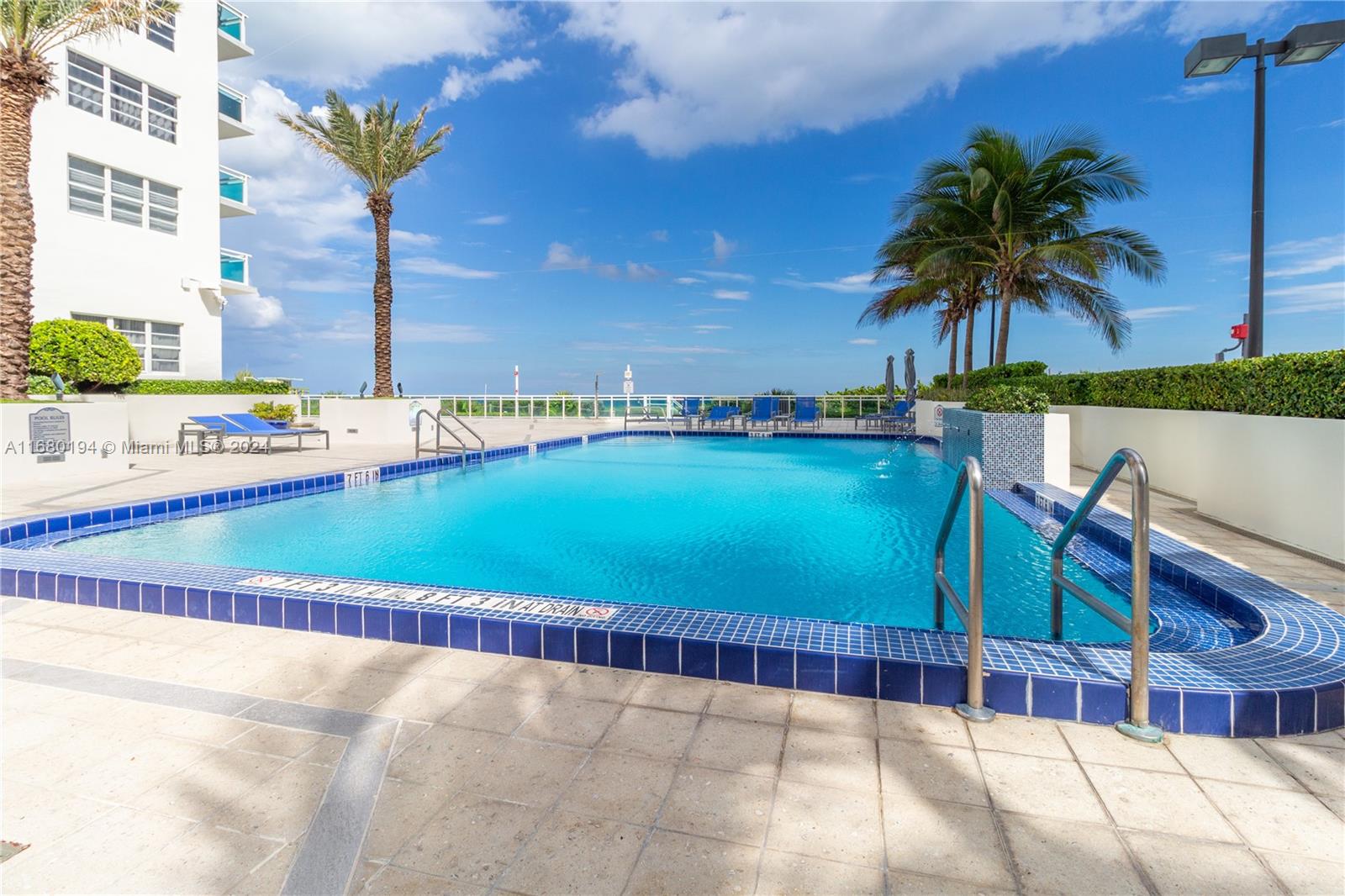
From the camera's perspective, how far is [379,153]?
1148cm

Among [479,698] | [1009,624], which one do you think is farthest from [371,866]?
[1009,624]

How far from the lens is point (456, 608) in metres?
2.79

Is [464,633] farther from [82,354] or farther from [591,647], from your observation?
[82,354]

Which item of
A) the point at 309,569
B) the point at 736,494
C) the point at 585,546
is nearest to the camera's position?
the point at 309,569

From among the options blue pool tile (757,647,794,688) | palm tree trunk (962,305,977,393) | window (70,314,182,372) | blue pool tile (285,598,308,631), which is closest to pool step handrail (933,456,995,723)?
blue pool tile (757,647,794,688)

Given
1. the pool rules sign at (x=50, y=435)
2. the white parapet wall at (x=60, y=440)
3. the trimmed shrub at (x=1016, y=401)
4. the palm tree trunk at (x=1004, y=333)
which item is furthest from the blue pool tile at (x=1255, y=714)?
the palm tree trunk at (x=1004, y=333)

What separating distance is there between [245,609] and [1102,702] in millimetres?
3473

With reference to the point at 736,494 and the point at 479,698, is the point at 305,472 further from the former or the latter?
the point at 479,698

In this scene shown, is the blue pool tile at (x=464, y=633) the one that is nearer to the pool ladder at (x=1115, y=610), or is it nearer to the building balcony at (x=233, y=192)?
the pool ladder at (x=1115, y=610)

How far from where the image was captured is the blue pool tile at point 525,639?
2.56 meters

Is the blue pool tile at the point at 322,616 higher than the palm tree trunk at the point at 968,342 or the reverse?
the reverse

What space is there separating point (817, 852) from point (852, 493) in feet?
20.5

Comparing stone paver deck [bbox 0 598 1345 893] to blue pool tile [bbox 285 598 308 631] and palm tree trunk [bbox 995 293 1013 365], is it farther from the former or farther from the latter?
palm tree trunk [bbox 995 293 1013 365]

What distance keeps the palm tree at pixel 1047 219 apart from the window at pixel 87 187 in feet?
54.0
